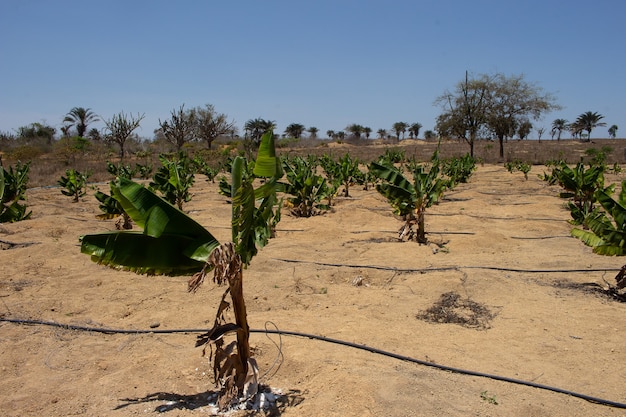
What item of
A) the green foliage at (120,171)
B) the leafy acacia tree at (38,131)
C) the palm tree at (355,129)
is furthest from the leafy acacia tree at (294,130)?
the green foliage at (120,171)

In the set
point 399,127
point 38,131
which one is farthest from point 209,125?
point 399,127

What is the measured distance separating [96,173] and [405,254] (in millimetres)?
21653

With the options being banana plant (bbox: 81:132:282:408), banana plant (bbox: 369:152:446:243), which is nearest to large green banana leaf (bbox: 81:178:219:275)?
banana plant (bbox: 81:132:282:408)

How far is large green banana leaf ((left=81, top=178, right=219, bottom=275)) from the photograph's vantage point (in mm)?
3703

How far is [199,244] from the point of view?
381 centimetres

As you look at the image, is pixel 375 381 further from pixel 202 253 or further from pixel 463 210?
pixel 463 210

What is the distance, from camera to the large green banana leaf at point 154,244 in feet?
12.1

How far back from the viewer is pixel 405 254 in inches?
363

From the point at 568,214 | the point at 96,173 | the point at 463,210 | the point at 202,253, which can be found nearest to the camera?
the point at 202,253

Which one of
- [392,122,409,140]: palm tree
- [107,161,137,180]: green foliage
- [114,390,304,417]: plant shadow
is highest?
[392,122,409,140]: palm tree

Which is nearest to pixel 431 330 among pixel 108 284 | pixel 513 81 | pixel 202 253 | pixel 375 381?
pixel 375 381

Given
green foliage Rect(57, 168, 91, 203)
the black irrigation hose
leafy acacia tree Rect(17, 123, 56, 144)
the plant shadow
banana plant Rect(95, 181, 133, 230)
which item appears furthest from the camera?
leafy acacia tree Rect(17, 123, 56, 144)

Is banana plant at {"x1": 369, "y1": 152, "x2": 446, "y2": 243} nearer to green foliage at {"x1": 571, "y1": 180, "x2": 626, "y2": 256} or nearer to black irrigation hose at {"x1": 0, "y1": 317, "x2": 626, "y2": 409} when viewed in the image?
green foliage at {"x1": 571, "y1": 180, "x2": 626, "y2": 256}

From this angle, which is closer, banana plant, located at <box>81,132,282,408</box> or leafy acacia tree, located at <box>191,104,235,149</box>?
banana plant, located at <box>81,132,282,408</box>
